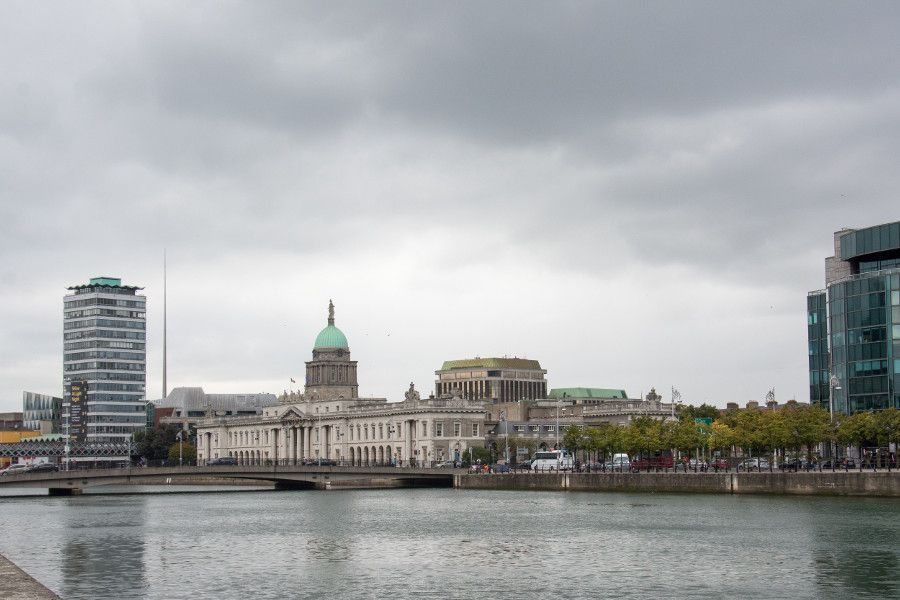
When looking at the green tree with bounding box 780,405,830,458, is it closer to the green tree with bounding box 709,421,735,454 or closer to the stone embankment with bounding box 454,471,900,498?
the green tree with bounding box 709,421,735,454

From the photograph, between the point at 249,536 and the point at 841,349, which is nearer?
the point at 249,536

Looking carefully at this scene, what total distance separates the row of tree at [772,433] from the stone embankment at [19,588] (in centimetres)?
9457

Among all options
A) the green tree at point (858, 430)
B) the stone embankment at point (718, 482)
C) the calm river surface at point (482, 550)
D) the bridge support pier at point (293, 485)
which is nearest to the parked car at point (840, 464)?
the green tree at point (858, 430)

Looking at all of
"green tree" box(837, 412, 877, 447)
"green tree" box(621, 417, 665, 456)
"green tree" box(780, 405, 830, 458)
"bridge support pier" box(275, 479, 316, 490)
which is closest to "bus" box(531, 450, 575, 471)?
"green tree" box(621, 417, 665, 456)

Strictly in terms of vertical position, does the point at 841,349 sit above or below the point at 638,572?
above

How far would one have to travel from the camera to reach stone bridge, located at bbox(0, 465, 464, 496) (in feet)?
518

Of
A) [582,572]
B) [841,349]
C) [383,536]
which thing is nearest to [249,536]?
[383,536]

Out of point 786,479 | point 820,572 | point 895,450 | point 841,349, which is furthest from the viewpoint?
point 841,349

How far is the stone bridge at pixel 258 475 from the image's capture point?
158 m

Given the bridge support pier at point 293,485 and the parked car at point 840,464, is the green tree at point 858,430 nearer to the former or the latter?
the parked car at point 840,464

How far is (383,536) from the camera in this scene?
8912 cm

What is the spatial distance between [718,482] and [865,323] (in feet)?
106

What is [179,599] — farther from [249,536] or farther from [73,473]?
[73,473]

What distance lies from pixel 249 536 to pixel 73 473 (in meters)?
75.3
